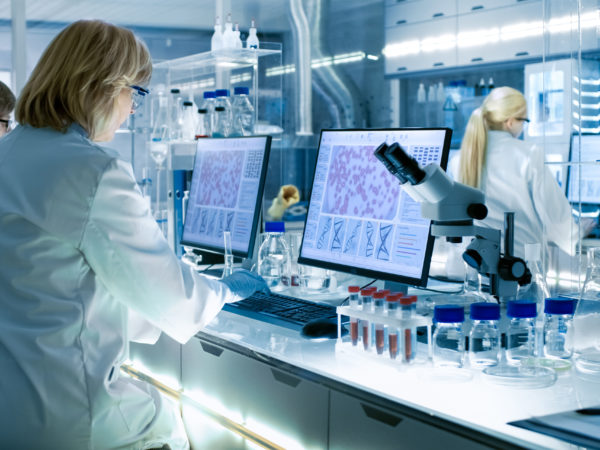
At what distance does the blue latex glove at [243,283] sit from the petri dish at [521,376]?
67cm

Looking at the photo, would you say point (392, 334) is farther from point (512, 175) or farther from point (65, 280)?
point (512, 175)

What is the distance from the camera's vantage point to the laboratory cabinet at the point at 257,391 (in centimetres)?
145

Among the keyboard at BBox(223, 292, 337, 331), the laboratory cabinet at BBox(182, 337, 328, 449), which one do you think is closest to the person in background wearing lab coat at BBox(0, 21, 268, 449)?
the laboratory cabinet at BBox(182, 337, 328, 449)

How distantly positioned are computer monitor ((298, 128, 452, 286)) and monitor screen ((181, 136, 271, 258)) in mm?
247

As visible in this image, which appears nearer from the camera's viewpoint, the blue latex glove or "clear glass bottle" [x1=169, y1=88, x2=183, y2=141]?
the blue latex glove

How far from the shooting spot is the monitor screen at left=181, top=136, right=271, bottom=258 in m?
2.26

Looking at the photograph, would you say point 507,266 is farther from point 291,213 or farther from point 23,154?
point 291,213

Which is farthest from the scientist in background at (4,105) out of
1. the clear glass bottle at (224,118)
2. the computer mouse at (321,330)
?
the computer mouse at (321,330)

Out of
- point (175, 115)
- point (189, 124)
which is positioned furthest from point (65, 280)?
point (175, 115)

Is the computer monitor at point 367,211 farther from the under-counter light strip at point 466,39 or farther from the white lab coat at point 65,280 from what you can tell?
the under-counter light strip at point 466,39

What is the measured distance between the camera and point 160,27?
553 centimetres

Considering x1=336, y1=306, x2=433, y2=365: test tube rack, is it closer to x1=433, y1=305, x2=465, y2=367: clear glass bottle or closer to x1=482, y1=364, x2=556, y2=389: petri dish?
x1=433, y1=305, x2=465, y2=367: clear glass bottle

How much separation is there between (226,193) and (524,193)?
5.07 ft

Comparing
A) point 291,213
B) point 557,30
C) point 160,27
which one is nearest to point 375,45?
point 160,27
